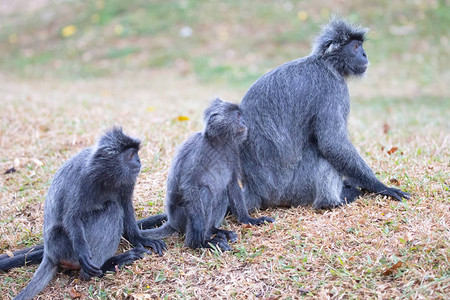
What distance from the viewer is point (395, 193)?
397cm

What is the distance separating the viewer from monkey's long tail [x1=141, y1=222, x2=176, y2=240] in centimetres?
380

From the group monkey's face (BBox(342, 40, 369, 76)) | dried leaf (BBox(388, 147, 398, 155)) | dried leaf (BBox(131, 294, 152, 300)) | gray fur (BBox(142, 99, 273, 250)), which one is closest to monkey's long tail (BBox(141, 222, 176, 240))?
gray fur (BBox(142, 99, 273, 250))

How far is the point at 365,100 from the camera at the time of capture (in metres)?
9.96

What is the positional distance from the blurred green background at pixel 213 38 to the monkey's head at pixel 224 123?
7137 mm

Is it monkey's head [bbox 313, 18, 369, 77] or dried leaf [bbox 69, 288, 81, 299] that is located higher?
monkey's head [bbox 313, 18, 369, 77]

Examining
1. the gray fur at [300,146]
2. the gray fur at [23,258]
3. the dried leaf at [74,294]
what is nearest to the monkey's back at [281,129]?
the gray fur at [300,146]

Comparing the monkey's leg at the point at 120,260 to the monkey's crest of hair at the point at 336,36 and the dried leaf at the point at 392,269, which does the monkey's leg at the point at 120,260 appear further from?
the monkey's crest of hair at the point at 336,36

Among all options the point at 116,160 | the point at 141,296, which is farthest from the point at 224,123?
the point at 141,296

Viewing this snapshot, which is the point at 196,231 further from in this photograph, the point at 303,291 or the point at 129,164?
the point at 303,291

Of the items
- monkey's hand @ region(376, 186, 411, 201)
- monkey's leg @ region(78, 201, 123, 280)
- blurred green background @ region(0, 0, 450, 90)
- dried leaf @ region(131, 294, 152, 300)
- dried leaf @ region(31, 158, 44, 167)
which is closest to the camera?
dried leaf @ region(131, 294, 152, 300)

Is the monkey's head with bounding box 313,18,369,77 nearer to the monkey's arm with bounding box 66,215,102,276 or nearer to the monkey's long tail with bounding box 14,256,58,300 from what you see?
the monkey's arm with bounding box 66,215,102,276

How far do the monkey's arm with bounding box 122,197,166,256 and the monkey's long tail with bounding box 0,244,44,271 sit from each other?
0.66m

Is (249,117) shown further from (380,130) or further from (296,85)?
(380,130)

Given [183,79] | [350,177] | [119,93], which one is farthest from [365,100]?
[350,177]
